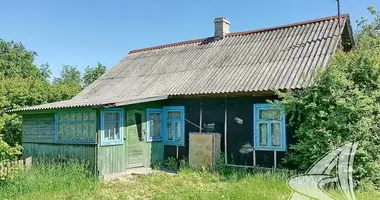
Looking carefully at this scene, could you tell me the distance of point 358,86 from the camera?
27.7 ft

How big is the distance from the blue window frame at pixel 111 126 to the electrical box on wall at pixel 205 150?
7.85ft

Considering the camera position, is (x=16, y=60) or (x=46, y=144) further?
(x=16, y=60)

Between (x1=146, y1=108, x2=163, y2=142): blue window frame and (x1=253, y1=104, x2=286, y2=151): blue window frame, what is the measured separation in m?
3.73

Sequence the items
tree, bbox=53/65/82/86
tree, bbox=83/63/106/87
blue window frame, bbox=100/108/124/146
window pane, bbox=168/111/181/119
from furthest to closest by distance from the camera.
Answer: tree, bbox=53/65/82/86 → tree, bbox=83/63/106/87 → window pane, bbox=168/111/181/119 → blue window frame, bbox=100/108/124/146

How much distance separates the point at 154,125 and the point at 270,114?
431 centimetres

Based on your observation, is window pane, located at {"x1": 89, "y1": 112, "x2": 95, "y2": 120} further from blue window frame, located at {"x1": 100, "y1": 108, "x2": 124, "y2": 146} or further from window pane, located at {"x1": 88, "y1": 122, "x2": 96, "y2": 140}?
blue window frame, located at {"x1": 100, "y1": 108, "x2": 124, "y2": 146}

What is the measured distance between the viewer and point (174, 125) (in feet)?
39.6

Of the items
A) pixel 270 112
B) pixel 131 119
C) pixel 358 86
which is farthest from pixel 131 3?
pixel 358 86

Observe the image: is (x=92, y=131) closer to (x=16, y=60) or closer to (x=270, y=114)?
(x=270, y=114)

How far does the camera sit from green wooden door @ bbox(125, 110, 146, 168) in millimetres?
11172

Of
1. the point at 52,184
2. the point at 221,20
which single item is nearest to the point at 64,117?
the point at 52,184

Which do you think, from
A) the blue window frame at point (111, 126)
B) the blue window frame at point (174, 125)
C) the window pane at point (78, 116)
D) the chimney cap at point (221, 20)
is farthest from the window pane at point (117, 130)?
the chimney cap at point (221, 20)

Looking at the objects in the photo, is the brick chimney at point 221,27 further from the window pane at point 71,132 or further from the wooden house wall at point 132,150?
the window pane at point 71,132

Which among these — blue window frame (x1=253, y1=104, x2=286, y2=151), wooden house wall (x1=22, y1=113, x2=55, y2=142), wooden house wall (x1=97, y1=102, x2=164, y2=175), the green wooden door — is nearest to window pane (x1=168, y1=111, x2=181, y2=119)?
wooden house wall (x1=97, y1=102, x2=164, y2=175)
